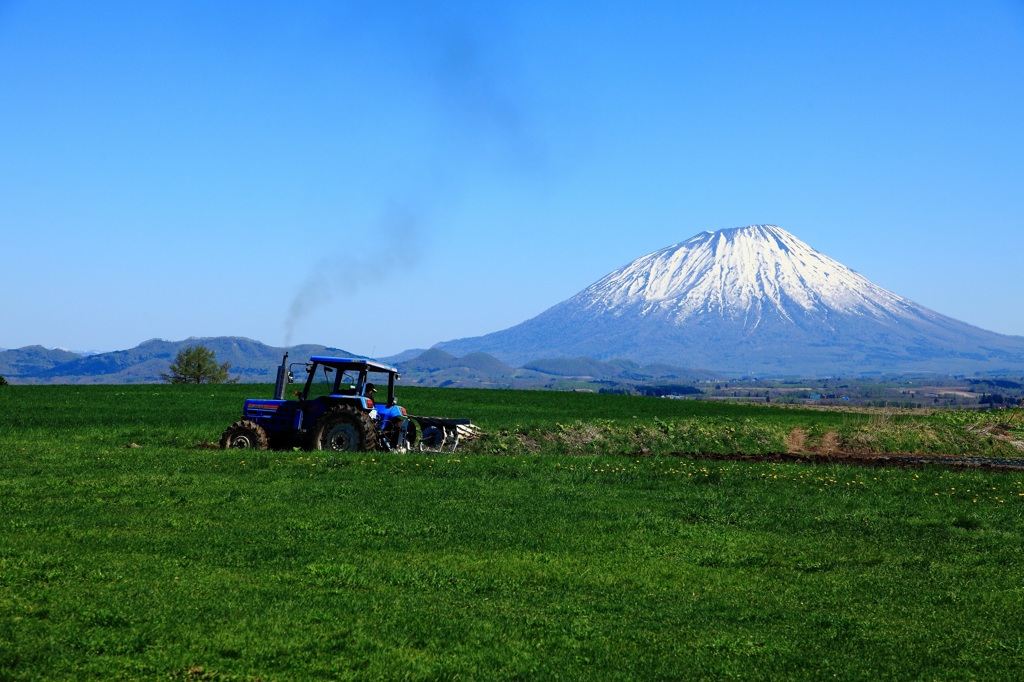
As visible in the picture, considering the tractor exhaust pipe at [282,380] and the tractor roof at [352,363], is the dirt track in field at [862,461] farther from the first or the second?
the tractor exhaust pipe at [282,380]

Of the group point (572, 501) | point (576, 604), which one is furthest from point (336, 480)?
point (576, 604)

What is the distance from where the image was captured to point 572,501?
21859mm

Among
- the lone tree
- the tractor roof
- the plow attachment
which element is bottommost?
the plow attachment

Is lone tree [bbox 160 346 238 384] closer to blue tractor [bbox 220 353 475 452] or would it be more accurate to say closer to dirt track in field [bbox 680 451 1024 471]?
blue tractor [bbox 220 353 475 452]

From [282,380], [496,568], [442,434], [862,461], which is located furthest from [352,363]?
[862,461]

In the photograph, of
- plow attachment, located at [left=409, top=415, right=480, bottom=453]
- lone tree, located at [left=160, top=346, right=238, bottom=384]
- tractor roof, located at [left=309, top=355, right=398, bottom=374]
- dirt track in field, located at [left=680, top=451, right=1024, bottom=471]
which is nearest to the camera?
tractor roof, located at [left=309, top=355, right=398, bottom=374]

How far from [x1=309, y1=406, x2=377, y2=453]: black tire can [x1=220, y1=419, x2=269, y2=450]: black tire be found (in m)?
1.80

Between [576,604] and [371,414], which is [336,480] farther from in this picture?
[576,604]

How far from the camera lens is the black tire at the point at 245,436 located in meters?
30.6

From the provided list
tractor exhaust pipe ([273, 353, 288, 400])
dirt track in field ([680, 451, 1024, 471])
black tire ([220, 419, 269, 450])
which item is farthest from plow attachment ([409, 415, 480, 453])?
dirt track in field ([680, 451, 1024, 471])

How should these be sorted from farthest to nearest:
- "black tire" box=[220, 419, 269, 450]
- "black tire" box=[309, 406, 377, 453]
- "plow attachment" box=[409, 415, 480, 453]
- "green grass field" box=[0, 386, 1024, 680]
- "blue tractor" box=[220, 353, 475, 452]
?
"plow attachment" box=[409, 415, 480, 453] → "black tire" box=[220, 419, 269, 450] → "blue tractor" box=[220, 353, 475, 452] → "black tire" box=[309, 406, 377, 453] → "green grass field" box=[0, 386, 1024, 680]

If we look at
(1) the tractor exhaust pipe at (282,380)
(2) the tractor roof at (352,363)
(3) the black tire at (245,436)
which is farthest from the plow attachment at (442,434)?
(3) the black tire at (245,436)

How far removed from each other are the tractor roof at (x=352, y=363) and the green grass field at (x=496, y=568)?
397 cm

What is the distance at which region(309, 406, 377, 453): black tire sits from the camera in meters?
29.5
